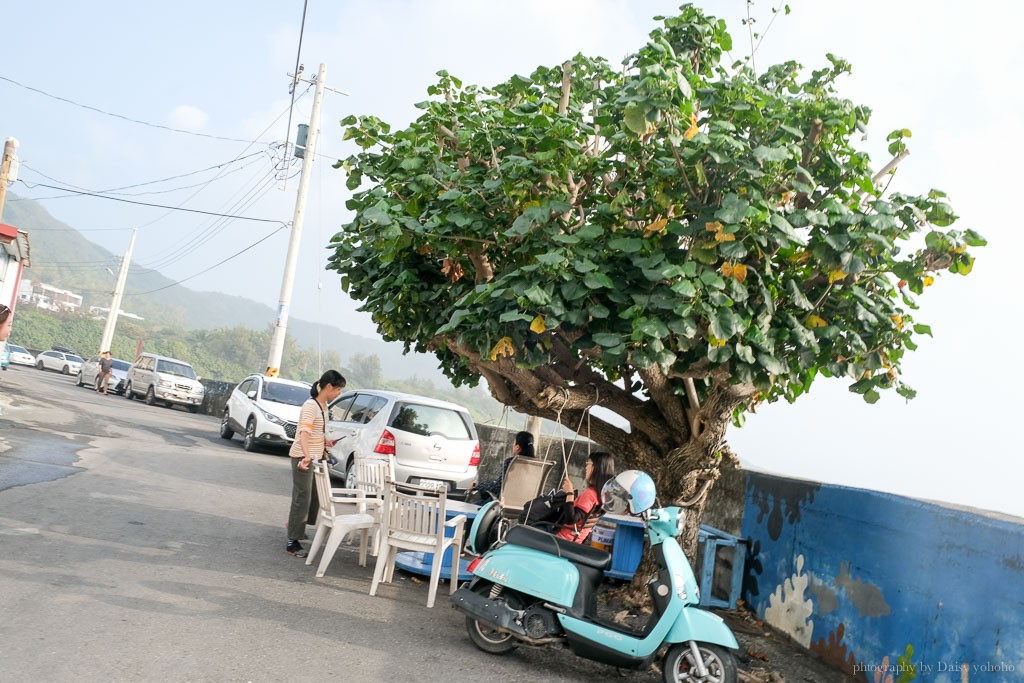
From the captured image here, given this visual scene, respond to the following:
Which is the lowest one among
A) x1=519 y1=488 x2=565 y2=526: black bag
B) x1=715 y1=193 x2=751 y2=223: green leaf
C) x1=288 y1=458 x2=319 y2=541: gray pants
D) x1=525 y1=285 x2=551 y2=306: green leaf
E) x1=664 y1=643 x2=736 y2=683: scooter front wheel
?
x1=664 y1=643 x2=736 y2=683: scooter front wheel

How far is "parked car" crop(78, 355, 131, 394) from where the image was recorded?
1347 inches

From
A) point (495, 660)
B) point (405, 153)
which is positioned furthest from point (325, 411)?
point (495, 660)

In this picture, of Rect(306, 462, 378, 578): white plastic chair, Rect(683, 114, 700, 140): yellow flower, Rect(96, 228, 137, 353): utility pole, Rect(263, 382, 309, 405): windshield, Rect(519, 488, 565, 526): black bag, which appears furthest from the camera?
Rect(96, 228, 137, 353): utility pole

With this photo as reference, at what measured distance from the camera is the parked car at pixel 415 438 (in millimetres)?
12547

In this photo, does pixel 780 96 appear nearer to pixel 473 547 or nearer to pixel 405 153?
pixel 405 153

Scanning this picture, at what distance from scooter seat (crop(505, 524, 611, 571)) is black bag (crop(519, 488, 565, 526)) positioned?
1060 mm

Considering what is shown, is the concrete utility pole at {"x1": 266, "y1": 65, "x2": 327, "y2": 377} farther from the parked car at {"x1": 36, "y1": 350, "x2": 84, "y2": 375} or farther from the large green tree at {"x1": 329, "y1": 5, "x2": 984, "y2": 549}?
the parked car at {"x1": 36, "y1": 350, "x2": 84, "y2": 375}

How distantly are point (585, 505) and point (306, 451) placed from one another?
280 cm

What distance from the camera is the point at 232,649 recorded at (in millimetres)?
5141

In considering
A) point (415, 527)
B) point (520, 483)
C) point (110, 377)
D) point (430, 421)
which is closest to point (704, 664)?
point (415, 527)

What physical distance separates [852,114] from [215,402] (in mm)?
28022

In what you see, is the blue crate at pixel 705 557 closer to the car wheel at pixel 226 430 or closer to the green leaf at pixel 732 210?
the green leaf at pixel 732 210

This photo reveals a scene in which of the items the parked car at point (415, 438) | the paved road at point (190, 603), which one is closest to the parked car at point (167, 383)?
the parked car at point (415, 438)

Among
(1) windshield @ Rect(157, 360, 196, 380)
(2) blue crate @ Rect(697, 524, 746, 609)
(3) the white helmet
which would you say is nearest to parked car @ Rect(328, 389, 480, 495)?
(2) blue crate @ Rect(697, 524, 746, 609)
